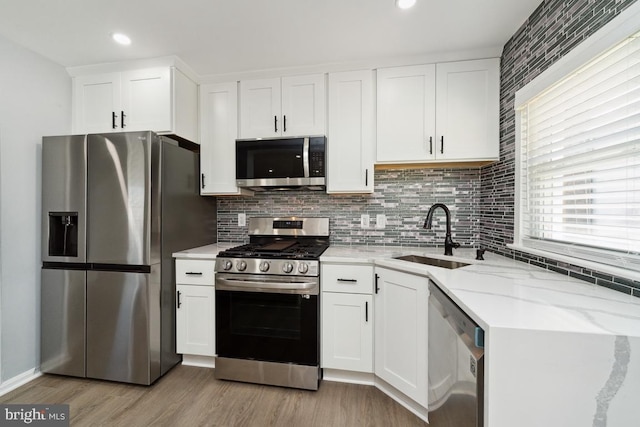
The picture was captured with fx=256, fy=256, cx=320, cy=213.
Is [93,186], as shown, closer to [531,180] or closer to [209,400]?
[209,400]

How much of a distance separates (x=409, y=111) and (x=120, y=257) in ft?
8.02

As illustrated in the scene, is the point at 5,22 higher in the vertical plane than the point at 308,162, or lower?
higher

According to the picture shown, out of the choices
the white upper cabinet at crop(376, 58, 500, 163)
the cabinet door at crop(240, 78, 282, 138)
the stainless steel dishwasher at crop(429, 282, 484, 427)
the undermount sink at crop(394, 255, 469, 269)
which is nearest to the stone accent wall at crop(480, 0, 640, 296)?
the white upper cabinet at crop(376, 58, 500, 163)

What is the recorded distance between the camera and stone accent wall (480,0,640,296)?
112 centimetres

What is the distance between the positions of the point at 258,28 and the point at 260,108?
640 millimetres

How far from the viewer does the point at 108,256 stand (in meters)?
1.86

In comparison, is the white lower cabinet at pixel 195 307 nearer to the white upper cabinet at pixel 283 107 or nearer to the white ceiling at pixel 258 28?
the white upper cabinet at pixel 283 107

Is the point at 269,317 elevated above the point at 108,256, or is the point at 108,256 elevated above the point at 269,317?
the point at 108,256

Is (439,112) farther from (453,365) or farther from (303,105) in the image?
(453,365)

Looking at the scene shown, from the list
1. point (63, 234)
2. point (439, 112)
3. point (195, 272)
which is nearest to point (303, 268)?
point (195, 272)

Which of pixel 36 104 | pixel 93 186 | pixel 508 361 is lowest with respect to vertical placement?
pixel 508 361

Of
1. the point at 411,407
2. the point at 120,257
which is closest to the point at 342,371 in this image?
the point at 411,407

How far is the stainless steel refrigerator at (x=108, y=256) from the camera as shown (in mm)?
→ 1831

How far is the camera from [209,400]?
1724 millimetres
